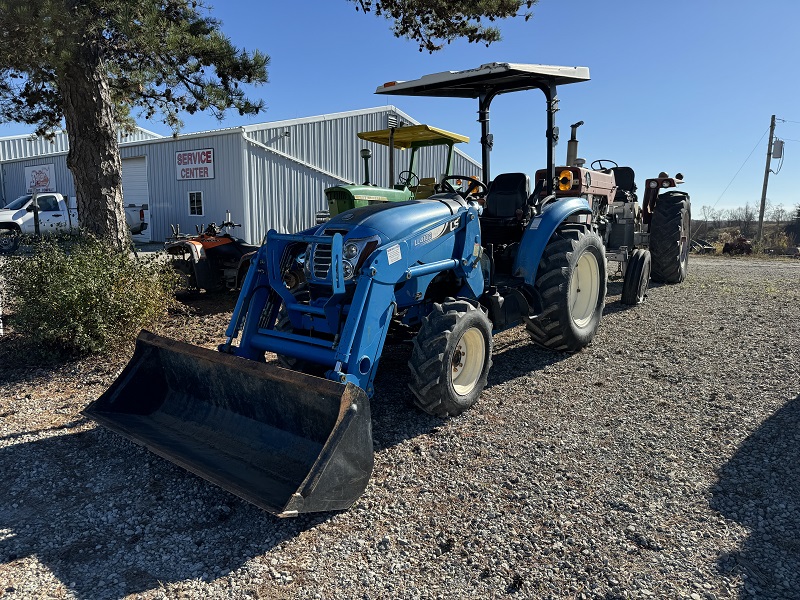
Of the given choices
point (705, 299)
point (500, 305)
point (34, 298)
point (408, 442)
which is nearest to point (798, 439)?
point (500, 305)

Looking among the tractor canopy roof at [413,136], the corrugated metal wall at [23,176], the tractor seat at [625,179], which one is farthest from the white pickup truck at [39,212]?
the tractor seat at [625,179]

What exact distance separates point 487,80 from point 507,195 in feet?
3.50

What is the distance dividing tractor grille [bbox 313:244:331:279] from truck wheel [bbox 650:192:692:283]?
24.8ft

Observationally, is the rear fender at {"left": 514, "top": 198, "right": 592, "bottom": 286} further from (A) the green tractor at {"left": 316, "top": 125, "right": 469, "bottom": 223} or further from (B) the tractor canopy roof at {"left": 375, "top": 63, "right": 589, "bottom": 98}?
(A) the green tractor at {"left": 316, "top": 125, "right": 469, "bottom": 223}

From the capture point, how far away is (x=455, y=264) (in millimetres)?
4629

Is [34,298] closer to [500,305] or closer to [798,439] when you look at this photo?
[500,305]

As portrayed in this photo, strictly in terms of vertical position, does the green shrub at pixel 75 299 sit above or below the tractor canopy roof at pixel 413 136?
below

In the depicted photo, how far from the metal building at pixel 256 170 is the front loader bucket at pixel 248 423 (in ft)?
45.2

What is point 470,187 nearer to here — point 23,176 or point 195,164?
point 195,164

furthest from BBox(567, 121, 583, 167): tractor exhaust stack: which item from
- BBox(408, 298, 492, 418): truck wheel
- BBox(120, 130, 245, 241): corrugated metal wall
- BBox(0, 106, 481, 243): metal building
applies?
BBox(120, 130, 245, 241): corrugated metal wall

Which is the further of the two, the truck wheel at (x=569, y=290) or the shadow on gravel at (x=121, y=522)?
the truck wheel at (x=569, y=290)

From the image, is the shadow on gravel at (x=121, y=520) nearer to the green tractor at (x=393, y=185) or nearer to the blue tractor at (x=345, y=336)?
the blue tractor at (x=345, y=336)

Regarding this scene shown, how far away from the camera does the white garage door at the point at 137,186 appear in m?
20.8

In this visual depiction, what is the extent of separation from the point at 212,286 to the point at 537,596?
6.76m
